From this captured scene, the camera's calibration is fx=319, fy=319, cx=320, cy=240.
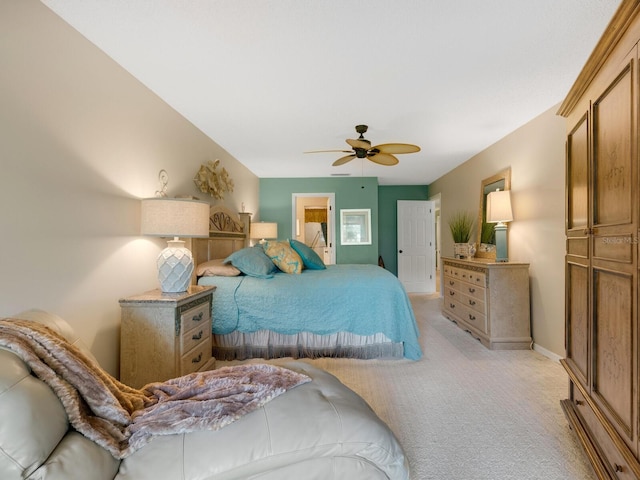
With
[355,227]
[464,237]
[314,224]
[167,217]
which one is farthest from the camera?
[314,224]

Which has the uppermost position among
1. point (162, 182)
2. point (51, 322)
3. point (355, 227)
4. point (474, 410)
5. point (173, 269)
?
point (162, 182)

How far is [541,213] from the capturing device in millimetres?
3240

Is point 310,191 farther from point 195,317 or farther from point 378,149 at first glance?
point 195,317

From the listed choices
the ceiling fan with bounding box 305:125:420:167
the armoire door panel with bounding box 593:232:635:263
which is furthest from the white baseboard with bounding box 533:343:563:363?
the ceiling fan with bounding box 305:125:420:167

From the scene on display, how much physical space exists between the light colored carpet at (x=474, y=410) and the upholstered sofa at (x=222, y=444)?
606mm

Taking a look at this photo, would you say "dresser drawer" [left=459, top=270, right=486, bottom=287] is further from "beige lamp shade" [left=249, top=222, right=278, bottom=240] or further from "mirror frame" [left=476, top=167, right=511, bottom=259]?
"beige lamp shade" [left=249, top=222, right=278, bottom=240]

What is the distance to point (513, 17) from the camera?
1.77m

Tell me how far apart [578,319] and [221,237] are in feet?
11.3

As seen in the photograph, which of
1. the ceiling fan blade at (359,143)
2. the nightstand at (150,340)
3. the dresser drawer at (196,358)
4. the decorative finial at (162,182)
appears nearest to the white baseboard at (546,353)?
the ceiling fan blade at (359,143)

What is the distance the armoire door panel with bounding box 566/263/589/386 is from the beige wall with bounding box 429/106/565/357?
1.25 m

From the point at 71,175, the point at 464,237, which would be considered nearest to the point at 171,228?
the point at 71,175

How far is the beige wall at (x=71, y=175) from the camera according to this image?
1.53 m

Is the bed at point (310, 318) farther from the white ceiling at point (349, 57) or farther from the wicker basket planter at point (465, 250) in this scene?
the wicker basket planter at point (465, 250)

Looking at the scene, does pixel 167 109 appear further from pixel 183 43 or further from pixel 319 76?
pixel 319 76
